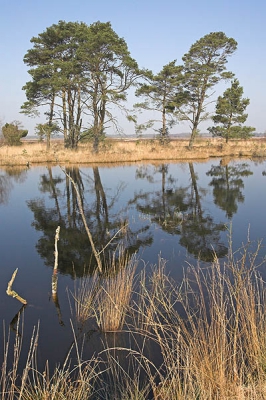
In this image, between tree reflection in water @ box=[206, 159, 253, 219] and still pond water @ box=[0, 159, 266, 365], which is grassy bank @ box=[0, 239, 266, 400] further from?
tree reflection in water @ box=[206, 159, 253, 219]

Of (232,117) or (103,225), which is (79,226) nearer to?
(103,225)

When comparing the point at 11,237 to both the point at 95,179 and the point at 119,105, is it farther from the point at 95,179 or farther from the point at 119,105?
the point at 119,105

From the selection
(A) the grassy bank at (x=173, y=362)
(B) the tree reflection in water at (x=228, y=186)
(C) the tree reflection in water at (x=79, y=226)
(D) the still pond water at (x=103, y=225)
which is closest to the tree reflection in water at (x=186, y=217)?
(D) the still pond water at (x=103, y=225)

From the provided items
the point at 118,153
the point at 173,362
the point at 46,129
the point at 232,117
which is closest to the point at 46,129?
the point at 46,129

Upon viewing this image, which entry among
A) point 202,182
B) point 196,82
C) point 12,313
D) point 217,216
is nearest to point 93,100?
point 196,82

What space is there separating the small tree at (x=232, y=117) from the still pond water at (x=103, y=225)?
1575 cm

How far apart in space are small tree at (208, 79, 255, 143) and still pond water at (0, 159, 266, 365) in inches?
620

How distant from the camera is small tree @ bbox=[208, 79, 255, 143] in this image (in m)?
35.9

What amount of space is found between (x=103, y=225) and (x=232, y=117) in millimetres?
29835

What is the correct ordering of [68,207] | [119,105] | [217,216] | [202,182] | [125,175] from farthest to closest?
[119,105] < [125,175] < [202,182] < [68,207] < [217,216]

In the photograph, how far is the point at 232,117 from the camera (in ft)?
120

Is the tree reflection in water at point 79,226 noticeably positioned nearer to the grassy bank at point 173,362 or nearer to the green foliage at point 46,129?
the grassy bank at point 173,362

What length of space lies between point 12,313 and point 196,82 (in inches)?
1166

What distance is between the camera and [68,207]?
13508mm
